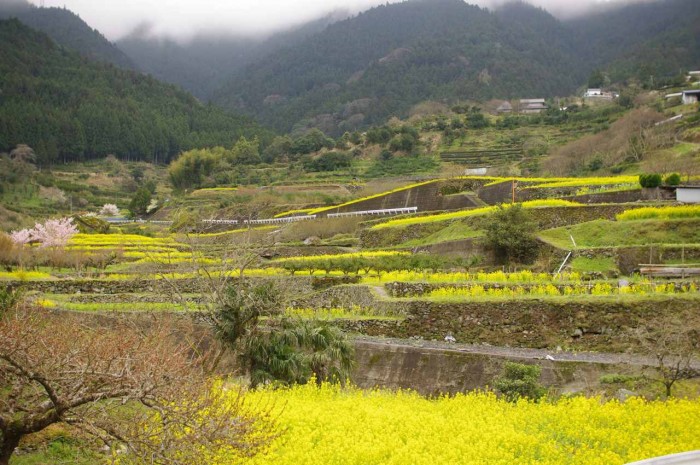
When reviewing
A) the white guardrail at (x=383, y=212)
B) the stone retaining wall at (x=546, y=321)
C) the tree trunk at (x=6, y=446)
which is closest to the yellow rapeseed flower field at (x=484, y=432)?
the tree trunk at (x=6, y=446)

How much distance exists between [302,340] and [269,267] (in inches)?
550

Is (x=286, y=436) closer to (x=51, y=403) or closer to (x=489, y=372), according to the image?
(x=51, y=403)

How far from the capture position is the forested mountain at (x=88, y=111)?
91.9 metres

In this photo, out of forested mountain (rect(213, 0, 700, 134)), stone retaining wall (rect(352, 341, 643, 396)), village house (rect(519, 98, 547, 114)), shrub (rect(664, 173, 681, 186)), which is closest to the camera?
stone retaining wall (rect(352, 341, 643, 396))

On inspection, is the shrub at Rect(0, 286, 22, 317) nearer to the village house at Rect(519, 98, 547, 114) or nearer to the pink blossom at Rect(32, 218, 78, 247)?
the pink blossom at Rect(32, 218, 78, 247)

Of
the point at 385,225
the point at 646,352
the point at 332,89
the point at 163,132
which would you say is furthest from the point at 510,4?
the point at 646,352

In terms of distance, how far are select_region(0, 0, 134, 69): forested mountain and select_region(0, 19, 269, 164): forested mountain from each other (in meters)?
45.7

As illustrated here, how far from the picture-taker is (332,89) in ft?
474

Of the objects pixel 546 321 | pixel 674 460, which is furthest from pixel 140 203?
pixel 674 460

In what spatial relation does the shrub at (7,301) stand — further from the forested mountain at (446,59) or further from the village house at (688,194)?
the forested mountain at (446,59)

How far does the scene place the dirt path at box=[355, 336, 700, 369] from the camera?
1212cm

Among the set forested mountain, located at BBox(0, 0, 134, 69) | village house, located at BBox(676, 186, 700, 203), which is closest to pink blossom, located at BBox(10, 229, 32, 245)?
village house, located at BBox(676, 186, 700, 203)

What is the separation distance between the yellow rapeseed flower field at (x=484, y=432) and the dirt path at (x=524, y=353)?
75.4 inches

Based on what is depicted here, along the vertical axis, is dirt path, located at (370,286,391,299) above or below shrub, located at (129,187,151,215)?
above
